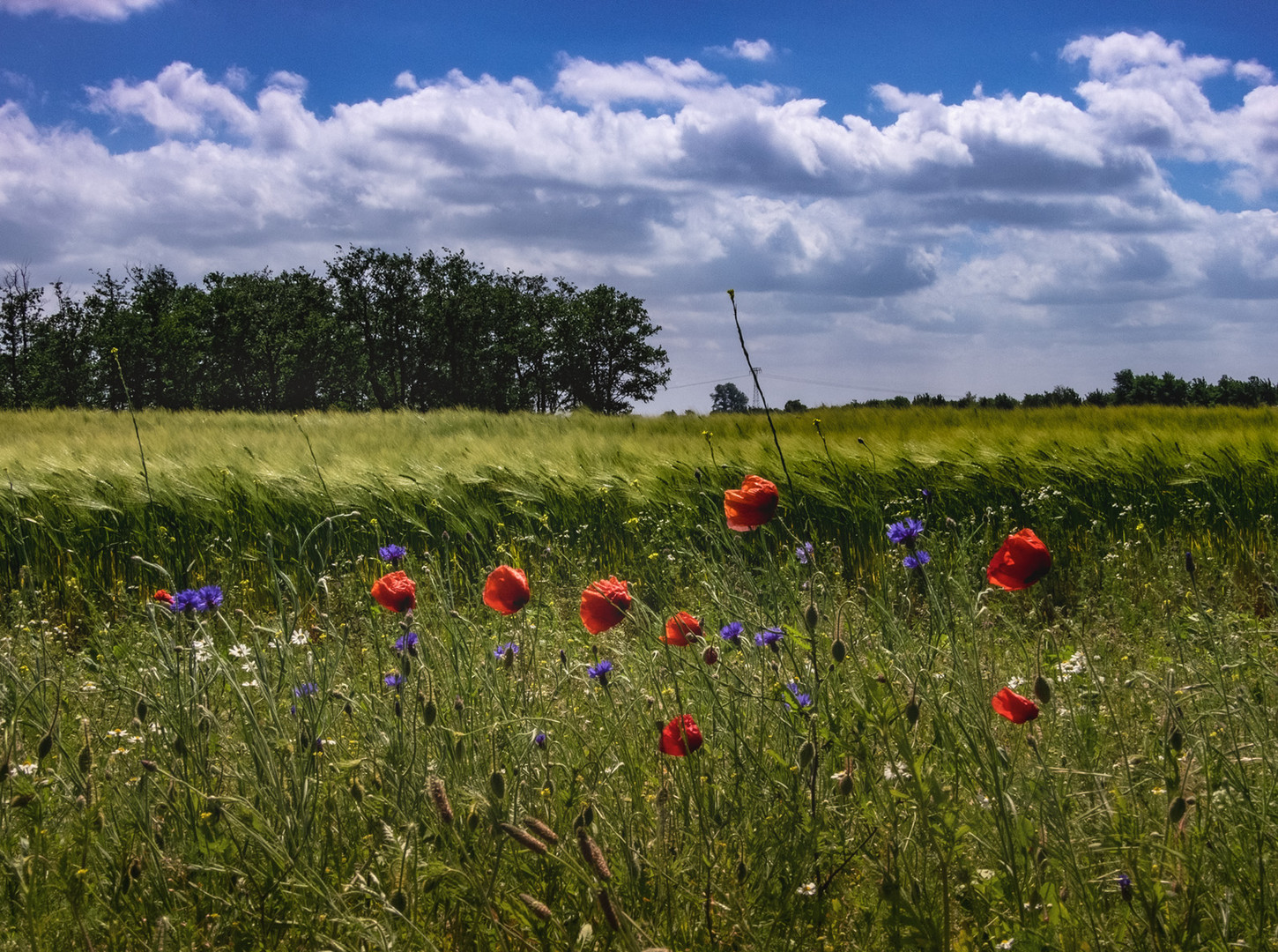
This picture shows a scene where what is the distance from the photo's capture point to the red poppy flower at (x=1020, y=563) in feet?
4.69

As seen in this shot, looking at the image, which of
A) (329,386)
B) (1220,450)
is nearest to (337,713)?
(1220,450)

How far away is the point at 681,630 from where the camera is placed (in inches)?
65.6

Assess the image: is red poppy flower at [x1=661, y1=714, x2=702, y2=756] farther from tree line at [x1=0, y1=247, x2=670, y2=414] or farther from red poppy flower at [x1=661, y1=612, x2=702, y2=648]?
tree line at [x1=0, y1=247, x2=670, y2=414]

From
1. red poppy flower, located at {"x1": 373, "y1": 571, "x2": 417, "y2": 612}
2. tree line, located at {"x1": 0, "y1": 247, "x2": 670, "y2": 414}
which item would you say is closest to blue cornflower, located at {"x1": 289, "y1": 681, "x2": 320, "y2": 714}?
red poppy flower, located at {"x1": 373, "y1": 571, "x2": 417, "y2": 612}

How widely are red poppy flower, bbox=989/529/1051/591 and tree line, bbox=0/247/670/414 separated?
36.1 metres

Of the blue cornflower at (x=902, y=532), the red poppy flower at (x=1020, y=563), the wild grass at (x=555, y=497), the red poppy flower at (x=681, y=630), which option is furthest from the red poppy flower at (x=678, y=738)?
the wild grass at (x=555, y=497)

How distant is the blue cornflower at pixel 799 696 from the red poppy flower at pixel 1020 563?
431 mm

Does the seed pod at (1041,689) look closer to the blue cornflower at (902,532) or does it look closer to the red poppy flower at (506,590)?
the blue cornflower at (902,532)

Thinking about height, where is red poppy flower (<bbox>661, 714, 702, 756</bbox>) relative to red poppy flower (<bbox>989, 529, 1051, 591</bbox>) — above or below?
below

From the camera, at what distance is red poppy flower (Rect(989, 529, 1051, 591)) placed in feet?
4.69

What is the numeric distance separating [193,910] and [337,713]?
0.78m

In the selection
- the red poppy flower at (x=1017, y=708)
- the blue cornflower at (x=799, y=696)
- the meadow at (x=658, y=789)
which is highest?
the red poppy flower at (x=1017, y=708)

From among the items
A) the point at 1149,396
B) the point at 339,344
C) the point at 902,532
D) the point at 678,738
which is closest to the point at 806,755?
the point at 678,738

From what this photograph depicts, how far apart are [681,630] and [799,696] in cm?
28
